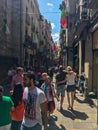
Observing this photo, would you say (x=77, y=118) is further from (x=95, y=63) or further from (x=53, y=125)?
(x=95, y=63)

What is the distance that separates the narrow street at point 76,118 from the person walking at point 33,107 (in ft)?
12.7

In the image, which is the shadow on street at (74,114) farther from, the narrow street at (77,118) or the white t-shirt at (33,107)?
the white t-shirt at (33,107)

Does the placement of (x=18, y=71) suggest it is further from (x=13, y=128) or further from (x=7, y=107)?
(x=7, y=107)

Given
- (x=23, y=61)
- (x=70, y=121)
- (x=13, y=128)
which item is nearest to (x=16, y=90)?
(x=13, y=128)

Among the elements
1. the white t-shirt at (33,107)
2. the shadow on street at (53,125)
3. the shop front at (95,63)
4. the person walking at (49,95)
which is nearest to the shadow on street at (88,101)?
the shop front at (95,63)

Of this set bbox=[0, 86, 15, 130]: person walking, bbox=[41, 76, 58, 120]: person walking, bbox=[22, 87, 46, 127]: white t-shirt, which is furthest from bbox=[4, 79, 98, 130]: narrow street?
bbox=[22, 87, 46, 127]: white t-shirt

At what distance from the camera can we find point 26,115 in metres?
5.27

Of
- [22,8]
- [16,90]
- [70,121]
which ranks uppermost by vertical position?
[22,8]

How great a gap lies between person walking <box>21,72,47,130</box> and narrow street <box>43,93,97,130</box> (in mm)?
3875

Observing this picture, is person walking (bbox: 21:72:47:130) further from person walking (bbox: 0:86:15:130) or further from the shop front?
the shop front

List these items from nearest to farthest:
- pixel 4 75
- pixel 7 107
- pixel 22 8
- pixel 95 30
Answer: pixel 7 107 → pixel 95 30 → pixel 4 75 → pixel 22 8

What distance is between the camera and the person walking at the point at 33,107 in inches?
203

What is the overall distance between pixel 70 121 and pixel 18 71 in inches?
84.7

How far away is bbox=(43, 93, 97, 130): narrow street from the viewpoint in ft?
30.2
